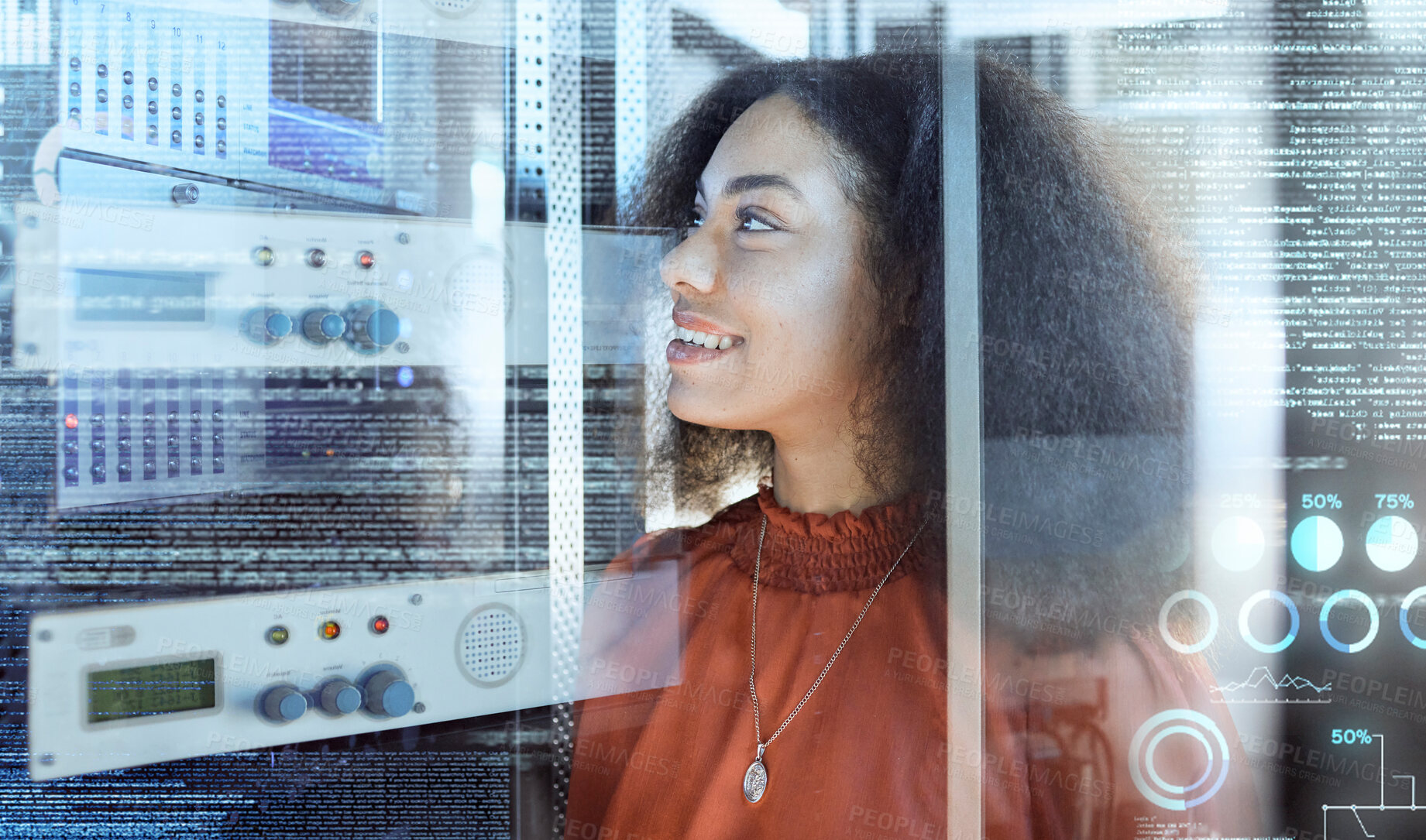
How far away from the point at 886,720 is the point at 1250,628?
0.44 metres

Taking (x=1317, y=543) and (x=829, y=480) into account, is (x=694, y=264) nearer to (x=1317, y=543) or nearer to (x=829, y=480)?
(x=829, y=480)

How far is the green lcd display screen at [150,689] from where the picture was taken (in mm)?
1006

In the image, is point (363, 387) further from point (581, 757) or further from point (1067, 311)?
point (1067, 311)

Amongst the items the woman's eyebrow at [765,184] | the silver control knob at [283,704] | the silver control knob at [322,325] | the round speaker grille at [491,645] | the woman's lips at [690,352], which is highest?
the woman's eyebrow at [765,184]

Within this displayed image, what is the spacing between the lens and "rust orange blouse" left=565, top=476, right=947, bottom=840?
3.08 ft

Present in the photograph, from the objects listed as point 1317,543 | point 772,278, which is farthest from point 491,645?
point 1317,543

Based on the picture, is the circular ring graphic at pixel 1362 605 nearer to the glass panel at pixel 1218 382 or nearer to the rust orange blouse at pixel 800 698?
the glass panel at pixel 1218 382

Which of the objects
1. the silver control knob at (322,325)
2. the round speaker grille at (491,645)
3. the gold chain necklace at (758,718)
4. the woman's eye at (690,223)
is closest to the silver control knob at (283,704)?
the round speaker grille at (491,645)

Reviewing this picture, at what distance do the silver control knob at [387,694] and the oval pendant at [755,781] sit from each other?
1.37 ft

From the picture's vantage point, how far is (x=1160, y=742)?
1.00 m

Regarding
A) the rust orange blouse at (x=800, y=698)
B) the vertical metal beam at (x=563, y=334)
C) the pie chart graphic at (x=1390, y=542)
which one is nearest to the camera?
the rust orange blouse at (x=800, y=698)
